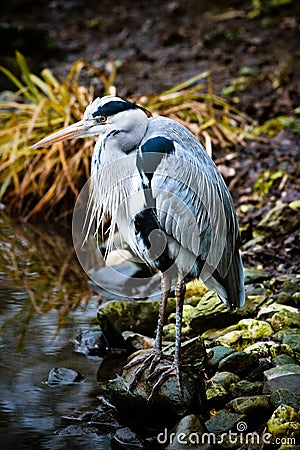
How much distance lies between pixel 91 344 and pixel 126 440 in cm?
112

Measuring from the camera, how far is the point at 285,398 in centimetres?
347

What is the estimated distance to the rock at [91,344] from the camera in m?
4.46

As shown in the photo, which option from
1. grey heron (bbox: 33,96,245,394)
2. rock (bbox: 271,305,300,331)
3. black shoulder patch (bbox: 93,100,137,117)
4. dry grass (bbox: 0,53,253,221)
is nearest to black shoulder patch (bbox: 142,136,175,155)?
grey heron (bbox: 33,96,245,394)

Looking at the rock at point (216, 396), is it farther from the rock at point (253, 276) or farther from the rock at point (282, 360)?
the rock at point (253, 276)

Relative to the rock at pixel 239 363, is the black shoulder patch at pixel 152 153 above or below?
above

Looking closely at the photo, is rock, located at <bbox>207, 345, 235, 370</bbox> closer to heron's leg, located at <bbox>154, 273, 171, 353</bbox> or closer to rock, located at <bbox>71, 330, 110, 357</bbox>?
heron's leg, located at <bbox>154, 273, 171, 353</bbox>

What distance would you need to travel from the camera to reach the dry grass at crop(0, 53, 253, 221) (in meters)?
6.76

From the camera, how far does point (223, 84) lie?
28.0ft

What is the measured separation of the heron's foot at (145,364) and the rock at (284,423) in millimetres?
670

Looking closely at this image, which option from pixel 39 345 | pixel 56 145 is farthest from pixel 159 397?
pixel 56 145

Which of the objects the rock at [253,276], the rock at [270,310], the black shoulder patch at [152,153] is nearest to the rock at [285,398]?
the rock at [270,310]

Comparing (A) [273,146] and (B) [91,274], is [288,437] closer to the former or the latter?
(B) [91,274]

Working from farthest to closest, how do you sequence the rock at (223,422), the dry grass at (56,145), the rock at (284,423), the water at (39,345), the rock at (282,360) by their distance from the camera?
the dry grass at (56,145) → the rock at (282,360) → the water at (39,345) → the rock at (223,422) → the rock at (284,423)

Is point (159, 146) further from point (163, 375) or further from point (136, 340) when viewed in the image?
point (136, 340)
